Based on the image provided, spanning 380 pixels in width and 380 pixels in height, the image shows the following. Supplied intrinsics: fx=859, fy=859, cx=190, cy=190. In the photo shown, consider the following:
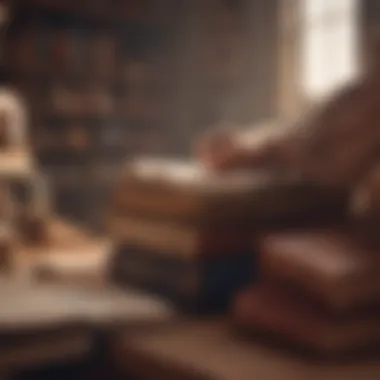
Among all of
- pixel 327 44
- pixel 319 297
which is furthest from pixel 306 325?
pixel 327 44

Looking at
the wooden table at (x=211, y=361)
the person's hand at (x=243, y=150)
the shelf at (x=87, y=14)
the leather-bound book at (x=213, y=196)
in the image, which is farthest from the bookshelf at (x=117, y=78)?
the wooden table at (x=211, y=361)

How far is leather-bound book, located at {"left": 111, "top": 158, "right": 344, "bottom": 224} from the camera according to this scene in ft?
5.02

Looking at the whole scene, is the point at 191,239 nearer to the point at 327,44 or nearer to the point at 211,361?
the point at 211,361

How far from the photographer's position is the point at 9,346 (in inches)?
50.7

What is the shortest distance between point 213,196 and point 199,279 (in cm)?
15

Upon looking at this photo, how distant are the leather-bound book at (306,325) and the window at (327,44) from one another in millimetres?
1661

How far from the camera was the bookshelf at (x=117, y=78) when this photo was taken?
3.31 metres

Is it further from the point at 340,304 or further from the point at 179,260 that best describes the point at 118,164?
the point at 340,304

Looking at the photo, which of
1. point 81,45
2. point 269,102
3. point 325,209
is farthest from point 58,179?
point 325,209

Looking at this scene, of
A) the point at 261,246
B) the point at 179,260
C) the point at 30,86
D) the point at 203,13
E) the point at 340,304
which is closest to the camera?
the point at 340,304

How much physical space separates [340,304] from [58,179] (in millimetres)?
2270

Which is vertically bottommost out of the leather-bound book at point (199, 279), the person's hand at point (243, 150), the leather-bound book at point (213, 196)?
the leather-bound book at point (199, 279)

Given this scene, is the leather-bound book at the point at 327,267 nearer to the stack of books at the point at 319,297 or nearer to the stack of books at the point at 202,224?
the stack of books at the point at 319,297

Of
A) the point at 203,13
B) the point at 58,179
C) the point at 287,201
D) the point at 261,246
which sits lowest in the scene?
the point at 261,246
